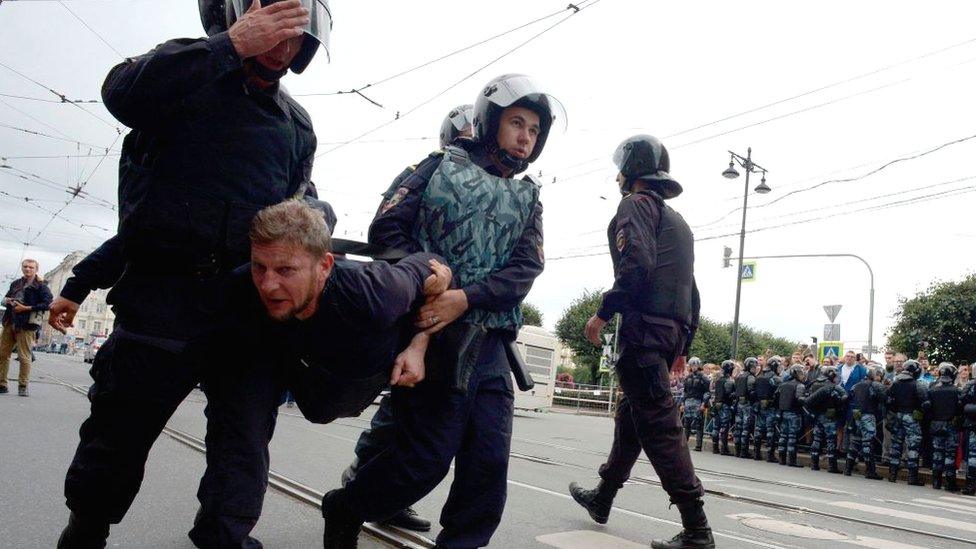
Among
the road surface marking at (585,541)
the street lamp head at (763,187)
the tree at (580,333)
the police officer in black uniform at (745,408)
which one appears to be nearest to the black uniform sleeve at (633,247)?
the road surface marking at (585,541)

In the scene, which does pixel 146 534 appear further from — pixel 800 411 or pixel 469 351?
pixel 800 411

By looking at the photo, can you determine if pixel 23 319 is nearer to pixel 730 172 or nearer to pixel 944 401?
pixel 944 401

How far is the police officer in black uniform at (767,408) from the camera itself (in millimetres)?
12531

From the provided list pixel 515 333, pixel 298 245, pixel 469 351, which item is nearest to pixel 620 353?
pixel 515 333

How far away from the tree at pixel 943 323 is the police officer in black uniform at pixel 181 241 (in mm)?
36188

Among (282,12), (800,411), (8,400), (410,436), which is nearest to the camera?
(282,12)

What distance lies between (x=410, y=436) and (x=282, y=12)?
1.37 m

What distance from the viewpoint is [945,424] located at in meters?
9.93

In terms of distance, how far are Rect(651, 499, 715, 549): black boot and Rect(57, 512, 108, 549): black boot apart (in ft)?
7.66

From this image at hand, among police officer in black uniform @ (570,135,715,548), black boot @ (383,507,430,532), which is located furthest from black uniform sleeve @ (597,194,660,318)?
black boot @ (383,507,430,532)

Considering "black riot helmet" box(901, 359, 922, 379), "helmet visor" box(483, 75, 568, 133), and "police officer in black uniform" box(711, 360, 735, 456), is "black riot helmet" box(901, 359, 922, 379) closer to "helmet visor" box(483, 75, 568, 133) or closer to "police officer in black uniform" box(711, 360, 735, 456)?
"police officer in black uniform" box(711, 360, 735, 456)

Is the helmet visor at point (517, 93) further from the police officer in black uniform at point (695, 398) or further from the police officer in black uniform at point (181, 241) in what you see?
the police officer in black uniform at point (695, 398)

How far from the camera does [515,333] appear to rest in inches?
105

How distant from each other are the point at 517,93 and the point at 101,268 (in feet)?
5.21
